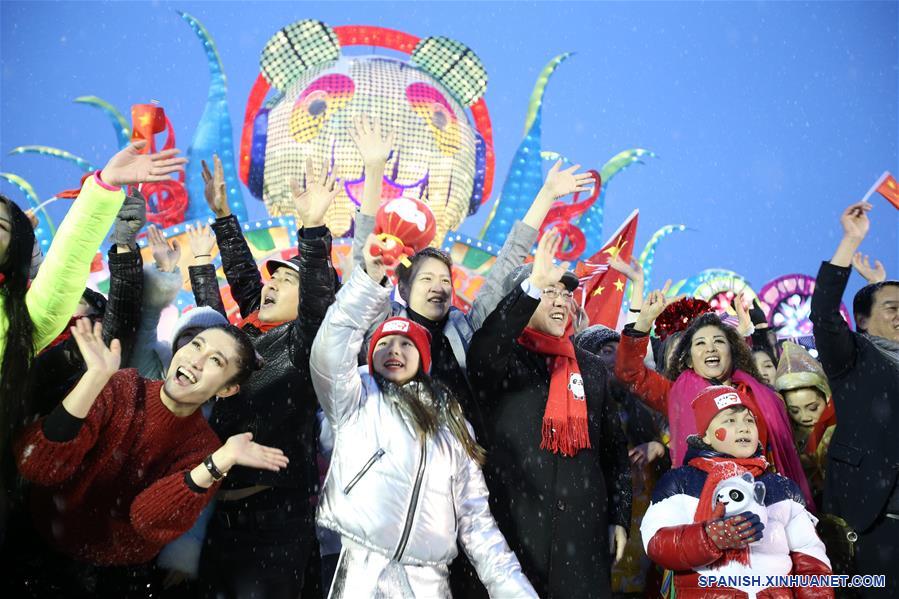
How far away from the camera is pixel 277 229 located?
1227 cm

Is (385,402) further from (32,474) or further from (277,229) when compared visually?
(277,229)

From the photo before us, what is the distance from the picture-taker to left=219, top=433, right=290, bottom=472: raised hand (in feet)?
8.13

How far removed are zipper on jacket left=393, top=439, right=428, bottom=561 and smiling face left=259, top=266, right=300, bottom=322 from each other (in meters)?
1.04

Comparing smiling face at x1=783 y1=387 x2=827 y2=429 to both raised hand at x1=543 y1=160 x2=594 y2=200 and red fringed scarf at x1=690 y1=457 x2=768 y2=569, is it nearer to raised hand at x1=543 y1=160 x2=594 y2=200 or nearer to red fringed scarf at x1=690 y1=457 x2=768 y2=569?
red fringed scarf at x1=690 y1=457 x2=768 y2=569

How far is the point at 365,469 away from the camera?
2.62m

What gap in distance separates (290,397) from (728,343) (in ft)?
7.12

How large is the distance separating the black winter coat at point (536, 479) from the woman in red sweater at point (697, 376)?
0.55 m

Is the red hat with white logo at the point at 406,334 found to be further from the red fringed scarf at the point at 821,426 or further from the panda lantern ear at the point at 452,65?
the panda lantern ear at the point at 452,65

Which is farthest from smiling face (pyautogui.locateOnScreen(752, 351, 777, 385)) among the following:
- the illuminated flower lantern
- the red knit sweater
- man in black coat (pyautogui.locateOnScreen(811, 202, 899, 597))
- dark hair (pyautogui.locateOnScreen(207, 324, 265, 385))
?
the illuminated flower lantern

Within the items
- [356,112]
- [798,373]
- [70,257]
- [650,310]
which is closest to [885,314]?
[798,373]

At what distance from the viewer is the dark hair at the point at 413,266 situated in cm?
338

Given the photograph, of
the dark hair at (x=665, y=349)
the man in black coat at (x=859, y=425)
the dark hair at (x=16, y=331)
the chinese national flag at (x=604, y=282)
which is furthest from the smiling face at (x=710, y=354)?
the dark hair at (x=16, y=331)

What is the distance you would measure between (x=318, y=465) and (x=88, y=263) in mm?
1287

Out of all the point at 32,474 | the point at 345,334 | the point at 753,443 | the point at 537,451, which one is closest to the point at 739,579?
the point at 753,443
